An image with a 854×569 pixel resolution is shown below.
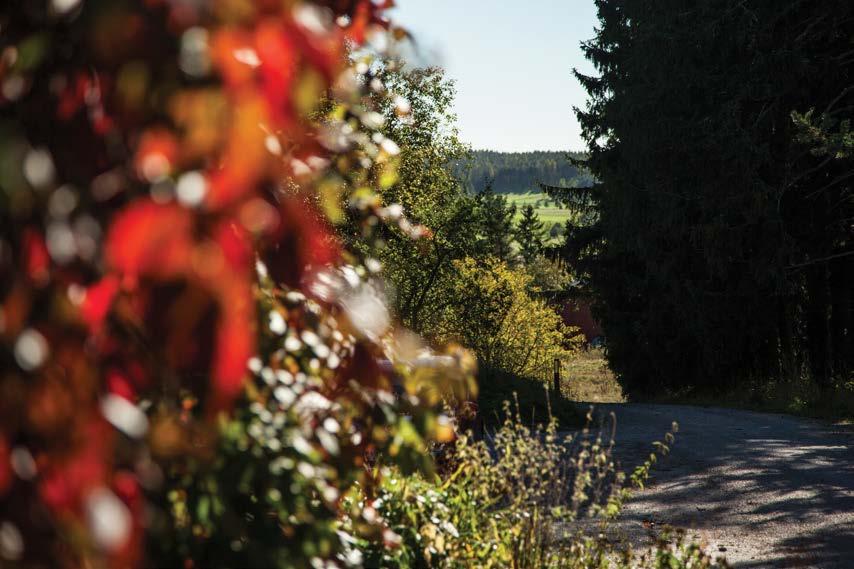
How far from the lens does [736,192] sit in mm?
16312

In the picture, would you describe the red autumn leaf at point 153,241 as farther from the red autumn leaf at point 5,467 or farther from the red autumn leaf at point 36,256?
the red autumn leaf at point 5,467

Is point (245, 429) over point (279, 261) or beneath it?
beneath

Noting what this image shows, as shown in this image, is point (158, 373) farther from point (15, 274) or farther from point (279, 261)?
point (279, 261)

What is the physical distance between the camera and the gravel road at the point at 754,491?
605 cm

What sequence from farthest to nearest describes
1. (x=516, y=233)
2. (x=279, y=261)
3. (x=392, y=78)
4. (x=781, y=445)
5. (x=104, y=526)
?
(x=516, y=233), (x=392, y=78), (x=781, y=445), (x=279, y=261), (x=104, y=526)

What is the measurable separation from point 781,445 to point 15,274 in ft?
34.1

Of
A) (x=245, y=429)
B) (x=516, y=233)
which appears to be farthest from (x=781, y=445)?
(x=516, y=233)

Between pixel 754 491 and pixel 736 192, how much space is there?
9.96 metres

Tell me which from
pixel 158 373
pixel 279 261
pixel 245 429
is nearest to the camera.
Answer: pixel 158 373

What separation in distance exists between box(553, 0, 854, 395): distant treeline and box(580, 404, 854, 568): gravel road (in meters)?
4.48

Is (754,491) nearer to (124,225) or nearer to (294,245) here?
(294,245)

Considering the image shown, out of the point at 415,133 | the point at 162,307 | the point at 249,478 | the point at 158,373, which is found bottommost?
the point at 249,478

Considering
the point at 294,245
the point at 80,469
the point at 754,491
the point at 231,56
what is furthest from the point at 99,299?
the point at 754,491

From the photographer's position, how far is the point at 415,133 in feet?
80.5
